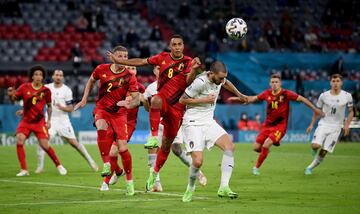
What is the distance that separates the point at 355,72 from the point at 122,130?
32.2m

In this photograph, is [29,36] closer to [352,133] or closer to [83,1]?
[83,1]

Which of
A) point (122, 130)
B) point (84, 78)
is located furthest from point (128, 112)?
point (84, 78)

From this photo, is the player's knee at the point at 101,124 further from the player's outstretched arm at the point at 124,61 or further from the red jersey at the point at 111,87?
the player's outstretched arm at the point at 124,61

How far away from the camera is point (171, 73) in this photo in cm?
1617

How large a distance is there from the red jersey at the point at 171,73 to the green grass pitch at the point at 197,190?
2003mm

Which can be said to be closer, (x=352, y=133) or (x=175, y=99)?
(x=175, y=99)

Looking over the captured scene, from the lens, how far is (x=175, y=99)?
1627cm

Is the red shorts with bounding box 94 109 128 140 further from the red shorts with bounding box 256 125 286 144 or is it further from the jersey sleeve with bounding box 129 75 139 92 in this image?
the red shorts with bounding box 256 125 286 144

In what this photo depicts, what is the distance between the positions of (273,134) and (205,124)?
7.24 meters

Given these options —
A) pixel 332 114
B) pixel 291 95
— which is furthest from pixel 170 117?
pixel 332 114

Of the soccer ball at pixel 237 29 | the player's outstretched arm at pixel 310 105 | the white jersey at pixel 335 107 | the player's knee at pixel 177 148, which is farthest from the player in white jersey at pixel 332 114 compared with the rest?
the soccer ball at pixel 237 29

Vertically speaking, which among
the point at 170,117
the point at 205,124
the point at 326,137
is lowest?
the point at 326,137

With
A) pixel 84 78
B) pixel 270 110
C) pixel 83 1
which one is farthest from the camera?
pixel 83 1

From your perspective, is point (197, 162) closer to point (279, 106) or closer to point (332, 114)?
point (279, 106)
